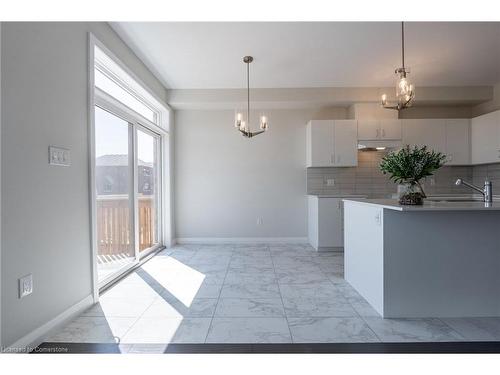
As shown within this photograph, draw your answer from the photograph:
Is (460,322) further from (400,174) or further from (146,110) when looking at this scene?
(146,110)

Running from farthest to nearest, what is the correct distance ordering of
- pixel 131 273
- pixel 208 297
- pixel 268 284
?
pixel 131 273
pixel 268 284
pixel 208 297

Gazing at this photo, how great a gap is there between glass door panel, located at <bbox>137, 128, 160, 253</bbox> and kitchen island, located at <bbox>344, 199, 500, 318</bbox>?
317 cm

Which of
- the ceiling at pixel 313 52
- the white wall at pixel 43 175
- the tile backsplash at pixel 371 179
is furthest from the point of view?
the tile backsplash at pixel 371 179

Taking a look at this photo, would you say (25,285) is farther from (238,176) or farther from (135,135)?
(238,176)

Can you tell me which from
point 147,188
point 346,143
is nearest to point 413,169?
point 346,143

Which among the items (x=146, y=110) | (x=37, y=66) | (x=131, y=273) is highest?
(x=146, y=110)

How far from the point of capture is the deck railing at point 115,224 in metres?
2.80

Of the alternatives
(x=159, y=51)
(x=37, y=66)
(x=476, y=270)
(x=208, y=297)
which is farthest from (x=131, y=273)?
(x=476, y=270)

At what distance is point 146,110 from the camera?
13.3 feet

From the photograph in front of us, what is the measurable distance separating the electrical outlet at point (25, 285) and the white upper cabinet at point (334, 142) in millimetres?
3874

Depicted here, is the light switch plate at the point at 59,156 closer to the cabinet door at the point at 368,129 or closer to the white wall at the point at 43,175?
the white wall at the point at 43,175

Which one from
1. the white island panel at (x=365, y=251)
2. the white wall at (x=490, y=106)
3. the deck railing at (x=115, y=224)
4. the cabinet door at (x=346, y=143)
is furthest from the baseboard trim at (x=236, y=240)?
the white wall at (x=490, y=106)

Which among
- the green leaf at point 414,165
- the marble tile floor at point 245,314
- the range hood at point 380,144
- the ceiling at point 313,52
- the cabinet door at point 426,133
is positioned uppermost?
the ceiling at point 313,52
